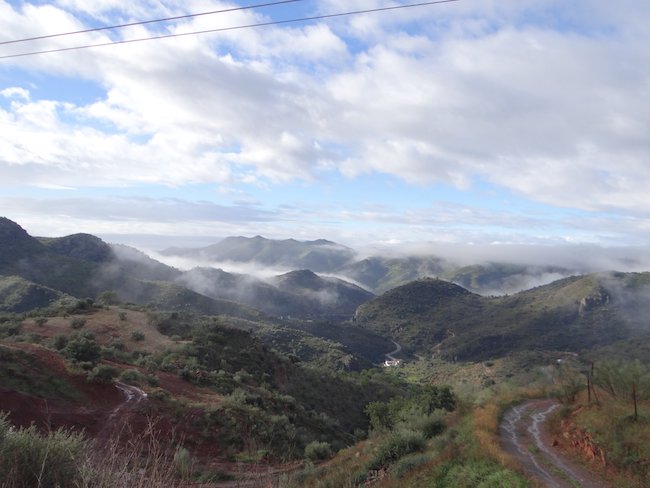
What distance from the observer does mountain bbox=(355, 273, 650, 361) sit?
144625 mm

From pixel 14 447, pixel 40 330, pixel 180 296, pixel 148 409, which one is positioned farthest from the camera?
pixel 180 296

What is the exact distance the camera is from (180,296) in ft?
443

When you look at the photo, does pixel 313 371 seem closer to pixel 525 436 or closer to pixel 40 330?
pixel 40 330

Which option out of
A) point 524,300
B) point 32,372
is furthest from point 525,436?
point 524,300

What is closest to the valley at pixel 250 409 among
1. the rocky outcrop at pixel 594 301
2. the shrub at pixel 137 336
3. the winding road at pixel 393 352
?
the shrub at pixel 137 336

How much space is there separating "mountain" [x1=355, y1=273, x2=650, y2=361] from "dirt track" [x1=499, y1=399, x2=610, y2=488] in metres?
117

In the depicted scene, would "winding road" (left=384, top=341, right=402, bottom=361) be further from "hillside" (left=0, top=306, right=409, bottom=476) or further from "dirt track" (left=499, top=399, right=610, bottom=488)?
"dirt track" (left=499, top=399, right=610, bottom=488)

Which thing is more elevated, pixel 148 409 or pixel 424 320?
pixel 148 409

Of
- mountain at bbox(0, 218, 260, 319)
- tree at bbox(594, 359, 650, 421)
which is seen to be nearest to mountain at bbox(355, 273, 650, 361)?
mountain at bbox(0, 218, 260, 319)

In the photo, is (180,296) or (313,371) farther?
(180,296)

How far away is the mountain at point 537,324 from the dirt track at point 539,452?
385 ft

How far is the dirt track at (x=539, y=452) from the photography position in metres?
14.1

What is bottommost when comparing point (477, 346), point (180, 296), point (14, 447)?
point (477, 346)

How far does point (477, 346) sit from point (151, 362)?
409 feet
